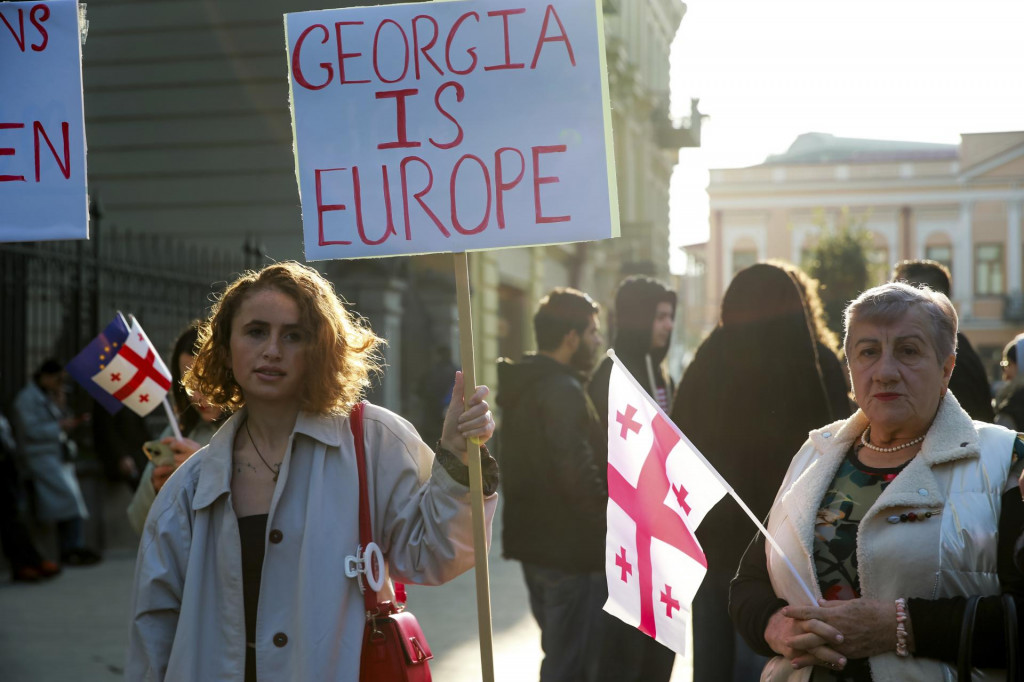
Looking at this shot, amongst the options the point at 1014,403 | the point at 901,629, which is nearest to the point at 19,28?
the point at 901,629

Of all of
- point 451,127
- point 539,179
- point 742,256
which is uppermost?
point 742,256

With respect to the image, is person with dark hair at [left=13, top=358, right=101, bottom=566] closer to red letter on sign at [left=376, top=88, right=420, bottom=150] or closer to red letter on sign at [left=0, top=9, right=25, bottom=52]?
red letter on sign at [left=0, top=9, right=25, bottom=52]

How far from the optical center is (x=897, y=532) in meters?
2.71

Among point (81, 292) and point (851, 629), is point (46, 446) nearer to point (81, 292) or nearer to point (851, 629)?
point (81, 292)

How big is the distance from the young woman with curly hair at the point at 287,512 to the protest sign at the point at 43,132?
0.70 metres

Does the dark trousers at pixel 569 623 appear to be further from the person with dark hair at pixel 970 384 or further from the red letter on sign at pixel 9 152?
the red letter on sign at pixel 9 152

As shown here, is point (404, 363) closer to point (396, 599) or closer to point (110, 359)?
point (110, 359)

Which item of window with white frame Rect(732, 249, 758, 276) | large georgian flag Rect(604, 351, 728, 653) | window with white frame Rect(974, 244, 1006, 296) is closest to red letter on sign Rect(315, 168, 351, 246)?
large georgian flag Rect(604, 351, 728, 653)

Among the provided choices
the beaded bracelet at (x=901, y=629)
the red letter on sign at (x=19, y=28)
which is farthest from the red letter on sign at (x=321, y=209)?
the beaded bracelet at (x=901, y=629)

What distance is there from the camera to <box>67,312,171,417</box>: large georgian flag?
462cm

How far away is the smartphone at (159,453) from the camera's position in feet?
13.4

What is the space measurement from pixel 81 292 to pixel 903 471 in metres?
8.82

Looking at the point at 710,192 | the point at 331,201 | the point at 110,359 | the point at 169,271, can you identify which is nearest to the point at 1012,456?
the point at 331,201

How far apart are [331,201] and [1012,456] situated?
172 centimetres
